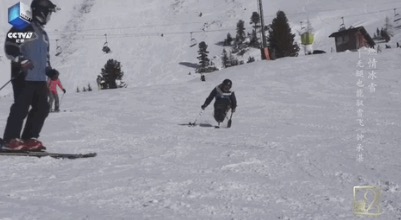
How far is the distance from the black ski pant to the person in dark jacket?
523cm

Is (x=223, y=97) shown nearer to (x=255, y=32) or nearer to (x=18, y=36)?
(x=18, y=36)

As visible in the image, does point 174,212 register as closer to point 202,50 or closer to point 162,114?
point 162,114

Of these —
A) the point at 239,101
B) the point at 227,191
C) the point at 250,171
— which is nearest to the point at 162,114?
the point at 239,101

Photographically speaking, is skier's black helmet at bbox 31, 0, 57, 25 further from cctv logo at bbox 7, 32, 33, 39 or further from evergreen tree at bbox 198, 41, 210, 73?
evergreen tree at bbox 198, 41, 210, 73

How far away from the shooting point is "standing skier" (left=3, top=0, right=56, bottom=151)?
5941mm

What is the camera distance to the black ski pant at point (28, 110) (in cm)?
599

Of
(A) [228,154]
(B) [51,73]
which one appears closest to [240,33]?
(A) [228,154]

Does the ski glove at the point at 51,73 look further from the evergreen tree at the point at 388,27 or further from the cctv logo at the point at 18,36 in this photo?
the evergreen tree at the point at 388,27

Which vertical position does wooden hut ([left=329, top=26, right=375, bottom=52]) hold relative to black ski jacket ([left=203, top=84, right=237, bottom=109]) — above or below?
above

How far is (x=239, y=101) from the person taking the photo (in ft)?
52.8

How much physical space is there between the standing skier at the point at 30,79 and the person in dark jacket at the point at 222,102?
5.24 m

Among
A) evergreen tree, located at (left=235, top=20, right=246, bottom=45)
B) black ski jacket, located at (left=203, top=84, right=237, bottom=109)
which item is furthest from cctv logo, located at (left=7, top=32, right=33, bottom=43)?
evergreen tree, located at (left=235, top=20, right=246, bottom=45)

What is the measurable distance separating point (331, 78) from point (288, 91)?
294cm

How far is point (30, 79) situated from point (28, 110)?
1.28 ft
